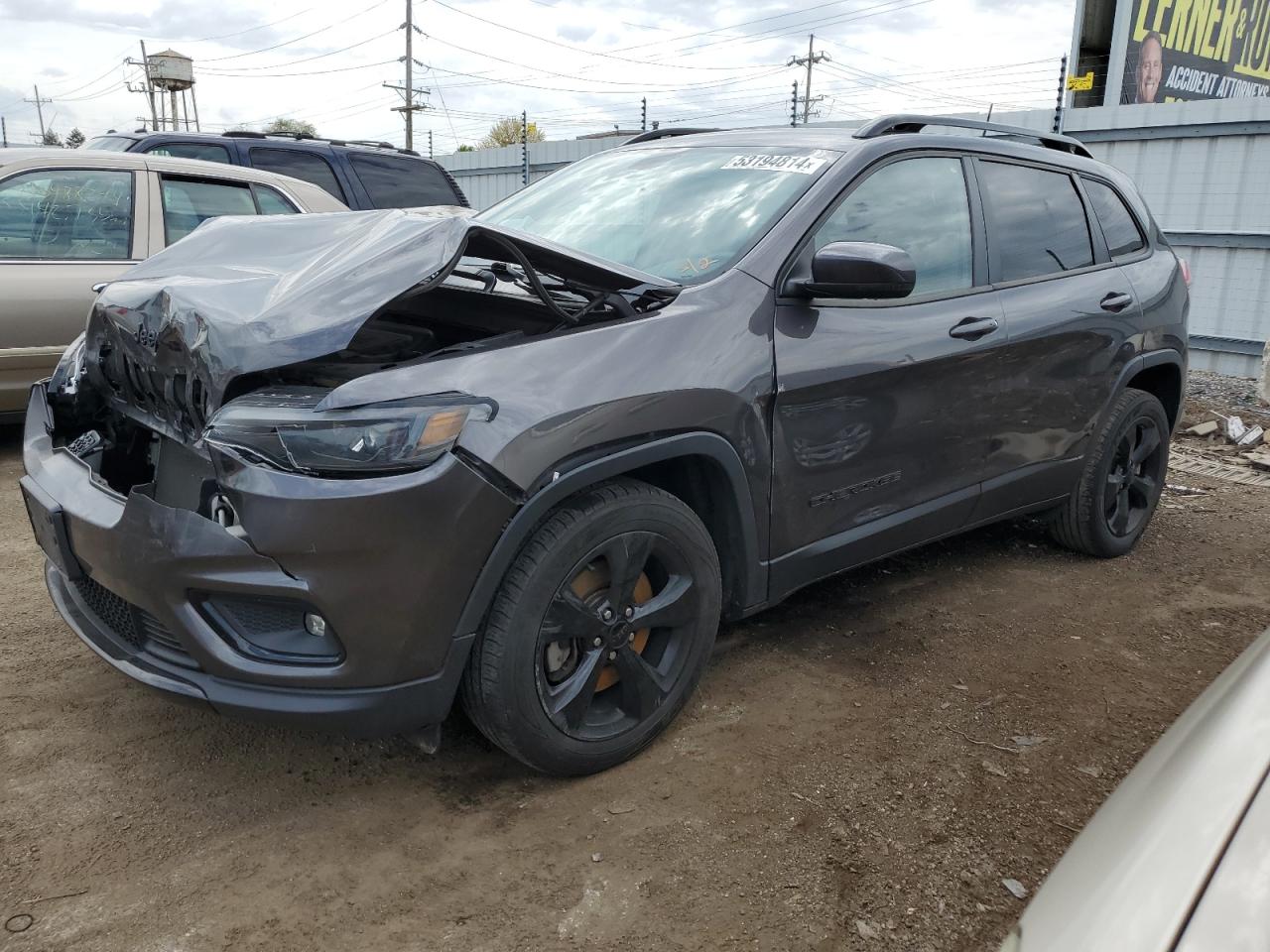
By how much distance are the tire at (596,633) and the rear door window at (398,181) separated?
18.8 feet

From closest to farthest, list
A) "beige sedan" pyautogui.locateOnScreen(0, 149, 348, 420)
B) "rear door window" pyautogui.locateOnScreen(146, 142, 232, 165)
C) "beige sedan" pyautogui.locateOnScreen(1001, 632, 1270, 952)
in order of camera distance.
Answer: "beige sedan" pyautogui.locateOnScreen(1001, 632, 1270, 952) → "beige sedan" pyautogui.locateOnScreen(0, 149, 348, 420) → "rear door window" pyautogui.locateOnScreen(146, 142, 232, 165)

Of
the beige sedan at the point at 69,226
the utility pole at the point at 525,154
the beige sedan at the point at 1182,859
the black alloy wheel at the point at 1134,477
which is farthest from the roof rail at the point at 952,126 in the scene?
the utility pole at the point at 525,154

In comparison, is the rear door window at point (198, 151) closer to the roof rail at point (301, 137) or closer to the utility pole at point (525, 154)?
the roof rail at point (301, 137)

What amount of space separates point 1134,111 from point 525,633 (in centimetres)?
1002

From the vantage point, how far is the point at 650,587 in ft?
8.75

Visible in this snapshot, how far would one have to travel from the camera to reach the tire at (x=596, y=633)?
2330 mm

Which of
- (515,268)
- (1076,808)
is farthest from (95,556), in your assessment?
(1076,808)

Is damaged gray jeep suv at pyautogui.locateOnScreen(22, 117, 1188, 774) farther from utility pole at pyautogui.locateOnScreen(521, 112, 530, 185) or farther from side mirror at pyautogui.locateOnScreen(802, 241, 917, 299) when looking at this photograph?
utility pole at pyautogui.locateOnScreen(521, 112, 530, 185)

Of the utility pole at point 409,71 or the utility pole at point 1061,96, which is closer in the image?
the utility pole at point 1061,96

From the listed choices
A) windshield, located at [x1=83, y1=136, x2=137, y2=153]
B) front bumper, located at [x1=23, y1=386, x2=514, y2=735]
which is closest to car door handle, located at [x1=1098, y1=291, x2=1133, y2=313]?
front bumper, located at [x1=23, y1=386, x2=514, y2=735]

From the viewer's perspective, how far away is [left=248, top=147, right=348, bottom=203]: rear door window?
746 centimetres

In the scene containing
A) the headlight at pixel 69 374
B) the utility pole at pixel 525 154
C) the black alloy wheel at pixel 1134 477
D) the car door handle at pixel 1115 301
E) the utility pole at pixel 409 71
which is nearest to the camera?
the headlight at pixel 69 374

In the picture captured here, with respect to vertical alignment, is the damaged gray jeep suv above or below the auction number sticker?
below

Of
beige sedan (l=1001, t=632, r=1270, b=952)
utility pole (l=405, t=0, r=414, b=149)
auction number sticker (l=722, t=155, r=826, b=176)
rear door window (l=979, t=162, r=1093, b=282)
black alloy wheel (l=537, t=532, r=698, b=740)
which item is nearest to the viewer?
beige sedan (l=1001, t=632, r=1270, b=952)
